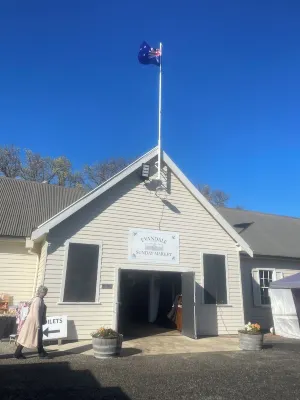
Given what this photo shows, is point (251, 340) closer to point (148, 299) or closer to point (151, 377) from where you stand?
point (151, 377)

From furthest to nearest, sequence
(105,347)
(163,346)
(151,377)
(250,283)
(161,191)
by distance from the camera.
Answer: (250,283), (161,191), (163,346), (105,347), (151,377)

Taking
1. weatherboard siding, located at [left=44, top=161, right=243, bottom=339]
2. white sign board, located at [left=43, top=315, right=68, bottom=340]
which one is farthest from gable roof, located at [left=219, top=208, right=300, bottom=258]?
white sign board, located at [left=43, top=315, right=68, bottom=340]

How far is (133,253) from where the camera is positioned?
1181 cm

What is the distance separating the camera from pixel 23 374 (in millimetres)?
6430

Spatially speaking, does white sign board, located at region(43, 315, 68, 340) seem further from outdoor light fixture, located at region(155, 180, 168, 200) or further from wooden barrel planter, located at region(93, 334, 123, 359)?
outdoor light fixture, located at region(155, 180, 168, 200)

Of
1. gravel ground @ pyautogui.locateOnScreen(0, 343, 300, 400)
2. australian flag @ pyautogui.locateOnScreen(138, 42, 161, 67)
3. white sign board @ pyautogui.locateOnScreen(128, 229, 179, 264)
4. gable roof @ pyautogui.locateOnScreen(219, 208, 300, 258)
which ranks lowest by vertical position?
gravel ground @ pyautogui.locateOnScreen(0, 343, 300, 400)

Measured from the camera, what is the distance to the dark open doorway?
1520 cm

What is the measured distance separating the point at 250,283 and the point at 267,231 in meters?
4.68

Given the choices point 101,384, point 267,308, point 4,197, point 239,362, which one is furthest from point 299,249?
point 4,197

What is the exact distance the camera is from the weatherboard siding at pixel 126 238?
10.6 metres

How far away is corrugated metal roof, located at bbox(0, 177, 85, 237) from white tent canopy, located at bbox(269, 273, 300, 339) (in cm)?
1089

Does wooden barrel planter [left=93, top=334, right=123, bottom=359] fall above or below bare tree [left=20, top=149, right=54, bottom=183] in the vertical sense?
below

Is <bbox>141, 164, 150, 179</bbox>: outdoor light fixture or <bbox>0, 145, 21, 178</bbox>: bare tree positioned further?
<bbox>0, 145, 21, 178</bbox>: bare tree

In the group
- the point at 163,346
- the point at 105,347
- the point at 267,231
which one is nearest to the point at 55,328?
the point at 105,347
